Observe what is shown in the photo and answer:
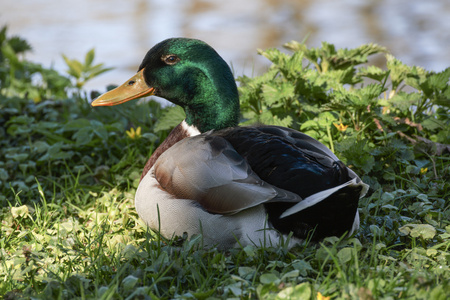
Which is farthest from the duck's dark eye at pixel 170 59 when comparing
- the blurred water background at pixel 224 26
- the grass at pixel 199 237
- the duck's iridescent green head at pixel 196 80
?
the blurred water background at pixel 224 26

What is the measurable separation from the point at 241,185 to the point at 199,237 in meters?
0.30

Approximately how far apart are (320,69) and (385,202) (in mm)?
1464

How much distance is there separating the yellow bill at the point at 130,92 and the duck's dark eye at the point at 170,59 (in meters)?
0.18

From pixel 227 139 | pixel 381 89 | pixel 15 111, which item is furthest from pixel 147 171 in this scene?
pixel 15 111

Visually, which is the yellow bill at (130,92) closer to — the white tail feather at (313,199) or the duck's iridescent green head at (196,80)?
the duck's iridescent green head at (196,80)

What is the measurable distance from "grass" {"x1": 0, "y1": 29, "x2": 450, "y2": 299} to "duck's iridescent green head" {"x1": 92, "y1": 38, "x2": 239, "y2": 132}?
0.58 metres

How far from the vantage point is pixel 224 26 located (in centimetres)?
863

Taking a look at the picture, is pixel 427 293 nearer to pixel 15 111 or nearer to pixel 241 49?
pixel 15 111

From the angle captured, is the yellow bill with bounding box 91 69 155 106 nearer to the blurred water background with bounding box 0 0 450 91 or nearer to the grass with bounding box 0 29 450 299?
the grass with bounding box 0 29 450 299

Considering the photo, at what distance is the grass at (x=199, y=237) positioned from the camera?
2.42m

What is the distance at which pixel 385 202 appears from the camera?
11.0ft

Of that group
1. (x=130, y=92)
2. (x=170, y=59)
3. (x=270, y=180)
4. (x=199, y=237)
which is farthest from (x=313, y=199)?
(x=130, y=92)

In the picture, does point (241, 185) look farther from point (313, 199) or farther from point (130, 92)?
point (130, 92)

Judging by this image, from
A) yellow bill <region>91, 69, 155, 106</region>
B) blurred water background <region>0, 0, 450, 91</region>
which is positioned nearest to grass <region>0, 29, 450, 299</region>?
yellow bill <region>91, 69, 155, 106</region>
